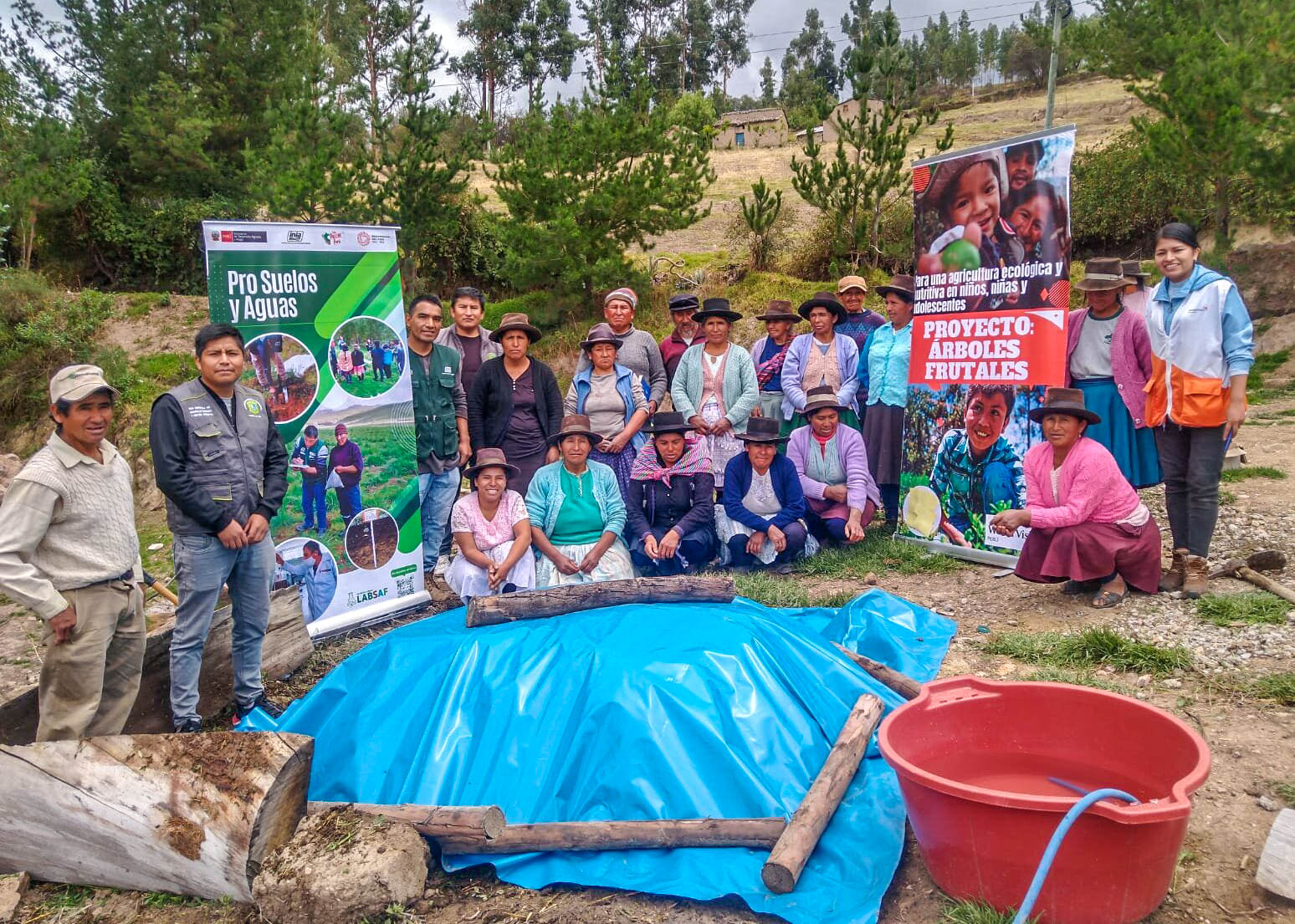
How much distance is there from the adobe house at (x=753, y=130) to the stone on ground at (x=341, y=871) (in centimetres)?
3634

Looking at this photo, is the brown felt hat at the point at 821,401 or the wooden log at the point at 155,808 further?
the brown felt hat at the point at 821,401

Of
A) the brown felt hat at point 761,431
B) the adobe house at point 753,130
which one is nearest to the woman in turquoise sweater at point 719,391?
the brown felt hat at point 761,431

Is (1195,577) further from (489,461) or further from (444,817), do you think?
(444,817)

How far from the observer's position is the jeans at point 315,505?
522cm

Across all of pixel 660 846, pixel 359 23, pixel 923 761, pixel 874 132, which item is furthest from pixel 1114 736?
pixel 359 23

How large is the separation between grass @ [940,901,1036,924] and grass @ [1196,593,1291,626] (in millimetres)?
2717

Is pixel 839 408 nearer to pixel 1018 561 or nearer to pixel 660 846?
Result: pixel 1018 561

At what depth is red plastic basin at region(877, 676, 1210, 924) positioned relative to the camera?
2.35 m

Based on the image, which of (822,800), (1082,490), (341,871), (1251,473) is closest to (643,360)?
(1082,490)

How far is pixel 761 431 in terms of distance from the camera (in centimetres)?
585

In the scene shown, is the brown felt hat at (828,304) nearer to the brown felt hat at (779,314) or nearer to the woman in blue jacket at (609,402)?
the brown felt hat at (779,314)

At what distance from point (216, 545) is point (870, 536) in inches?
170

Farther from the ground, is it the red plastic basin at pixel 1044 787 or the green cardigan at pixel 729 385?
the green cardigan at pixel 729 385

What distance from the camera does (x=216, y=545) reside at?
4.03 metres
